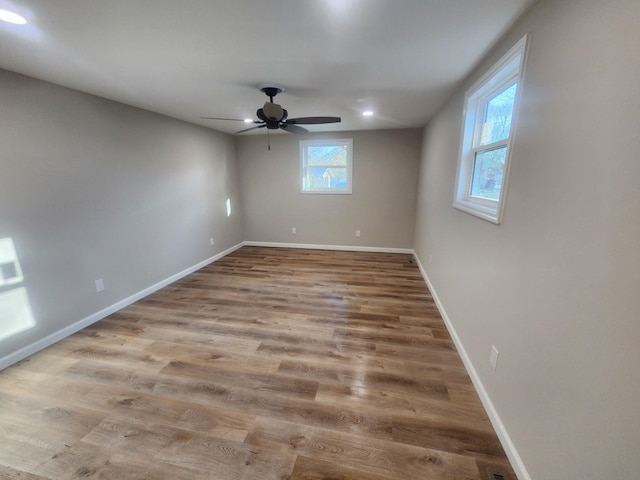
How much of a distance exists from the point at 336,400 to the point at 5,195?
2.97m

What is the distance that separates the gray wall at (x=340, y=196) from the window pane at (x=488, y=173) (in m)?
2.56

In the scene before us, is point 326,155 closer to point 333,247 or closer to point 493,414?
point 333,247

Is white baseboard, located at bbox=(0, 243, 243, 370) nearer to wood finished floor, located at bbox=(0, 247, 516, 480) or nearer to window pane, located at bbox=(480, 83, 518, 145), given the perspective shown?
wood finished floor, located at bbox=(0, 247, 516, 480)

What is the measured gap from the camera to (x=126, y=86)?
2414 millimetres

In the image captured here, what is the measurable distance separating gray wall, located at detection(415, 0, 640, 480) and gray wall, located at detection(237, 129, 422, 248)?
316 cm

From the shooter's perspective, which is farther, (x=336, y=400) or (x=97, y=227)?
(x=97, y=227)

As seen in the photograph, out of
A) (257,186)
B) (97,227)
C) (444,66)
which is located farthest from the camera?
(257,186)

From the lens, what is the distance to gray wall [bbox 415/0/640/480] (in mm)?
772

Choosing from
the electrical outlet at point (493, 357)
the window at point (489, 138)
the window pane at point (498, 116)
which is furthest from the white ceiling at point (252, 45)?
the electrical outlet at point (493, 357)

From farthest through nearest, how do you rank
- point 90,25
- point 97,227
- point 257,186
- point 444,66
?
point 257,186 → point 97,227 → point 444,66 → point 90,25

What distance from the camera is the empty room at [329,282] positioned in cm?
93

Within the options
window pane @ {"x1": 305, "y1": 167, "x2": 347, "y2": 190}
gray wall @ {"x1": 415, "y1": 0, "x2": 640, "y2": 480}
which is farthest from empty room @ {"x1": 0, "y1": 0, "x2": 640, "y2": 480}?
window pane @ {"x1": 305, "y1": 167, "x2": 347, "y2": 190}

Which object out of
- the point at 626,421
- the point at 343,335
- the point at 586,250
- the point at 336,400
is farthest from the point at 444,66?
the point at 336,400

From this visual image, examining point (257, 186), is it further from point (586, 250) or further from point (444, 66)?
point (586, 250)
